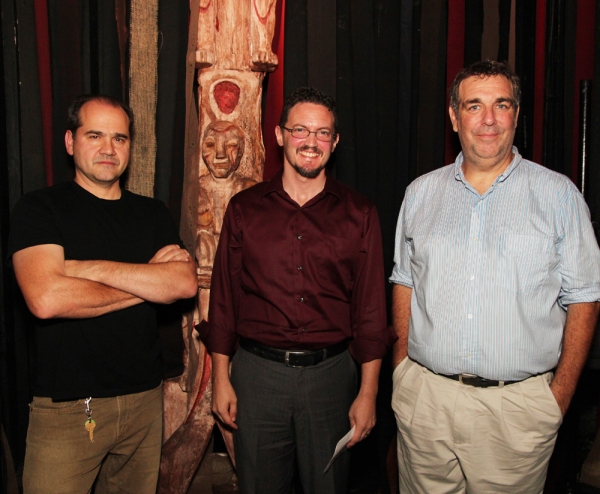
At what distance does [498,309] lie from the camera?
1923mm

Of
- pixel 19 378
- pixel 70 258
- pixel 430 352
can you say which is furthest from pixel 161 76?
pixel 430 352

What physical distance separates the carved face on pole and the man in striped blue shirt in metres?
0.96

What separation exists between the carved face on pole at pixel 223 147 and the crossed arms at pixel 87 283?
24.0 inches

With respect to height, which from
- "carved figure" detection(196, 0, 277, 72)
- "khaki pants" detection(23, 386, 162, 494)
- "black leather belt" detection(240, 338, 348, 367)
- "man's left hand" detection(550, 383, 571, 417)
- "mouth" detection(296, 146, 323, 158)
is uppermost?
"carved figure" detection(196, 0, 277, 72)

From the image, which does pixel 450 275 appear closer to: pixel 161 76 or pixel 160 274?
pixel 160 274

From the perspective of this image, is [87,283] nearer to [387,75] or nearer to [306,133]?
[306,133]

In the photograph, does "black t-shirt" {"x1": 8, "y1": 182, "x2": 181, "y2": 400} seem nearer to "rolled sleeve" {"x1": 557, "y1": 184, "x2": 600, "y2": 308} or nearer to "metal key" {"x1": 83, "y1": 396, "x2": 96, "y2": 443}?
"metal key" {"x1": 83, "y1": 396, "x2": 96, "y2": 443}

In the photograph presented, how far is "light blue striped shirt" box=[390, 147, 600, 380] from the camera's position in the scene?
1.91 metres

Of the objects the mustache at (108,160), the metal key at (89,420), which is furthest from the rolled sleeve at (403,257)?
the metal key at (89,420)

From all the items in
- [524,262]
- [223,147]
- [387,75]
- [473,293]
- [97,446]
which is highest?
[387,75]

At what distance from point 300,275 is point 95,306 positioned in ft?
2.37

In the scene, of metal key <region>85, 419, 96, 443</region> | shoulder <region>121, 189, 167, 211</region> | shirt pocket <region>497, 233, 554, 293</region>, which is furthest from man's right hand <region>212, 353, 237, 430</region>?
shirt pocket <region>497, 233, 554, 293</region>

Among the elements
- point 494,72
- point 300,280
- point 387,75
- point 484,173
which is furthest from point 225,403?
point 387,75

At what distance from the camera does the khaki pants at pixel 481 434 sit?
191 cm
